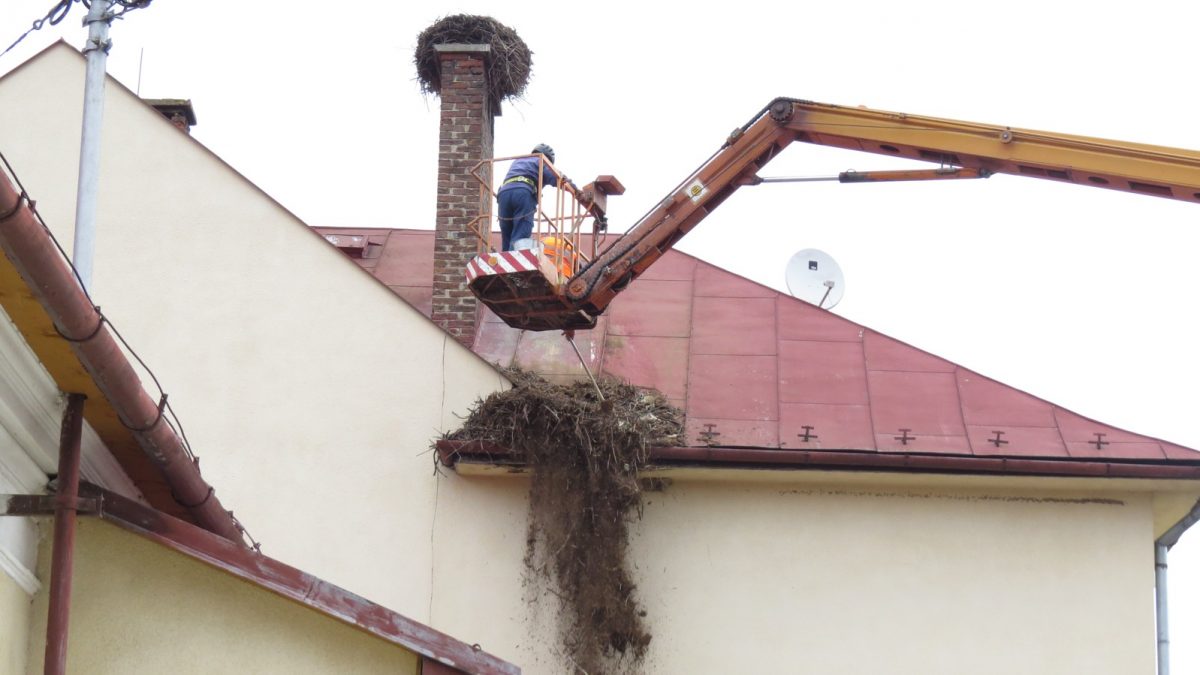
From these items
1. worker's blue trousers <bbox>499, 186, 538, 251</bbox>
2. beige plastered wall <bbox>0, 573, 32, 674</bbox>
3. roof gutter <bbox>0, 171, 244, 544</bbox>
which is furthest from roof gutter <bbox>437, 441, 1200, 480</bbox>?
beige plastered wall <bbox>0, 573, 32, 674</bbox>

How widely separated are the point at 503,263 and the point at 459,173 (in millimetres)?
3280

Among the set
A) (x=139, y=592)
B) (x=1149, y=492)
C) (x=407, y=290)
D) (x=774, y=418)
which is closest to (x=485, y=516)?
(x=774, y=418)

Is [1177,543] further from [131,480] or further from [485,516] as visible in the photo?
[131,480]

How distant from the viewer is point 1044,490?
14.3 m

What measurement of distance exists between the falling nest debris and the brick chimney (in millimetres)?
1750

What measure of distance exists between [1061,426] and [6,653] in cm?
922

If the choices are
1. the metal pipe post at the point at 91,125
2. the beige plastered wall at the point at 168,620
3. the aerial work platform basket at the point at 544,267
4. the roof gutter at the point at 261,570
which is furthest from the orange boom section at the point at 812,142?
the beige plastered wall at the point at 168,620

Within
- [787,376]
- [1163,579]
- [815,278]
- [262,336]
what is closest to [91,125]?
[262,336]

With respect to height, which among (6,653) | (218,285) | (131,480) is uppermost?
(218,285)

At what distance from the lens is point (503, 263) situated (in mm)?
14266

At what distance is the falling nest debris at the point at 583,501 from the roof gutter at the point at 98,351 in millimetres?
5121

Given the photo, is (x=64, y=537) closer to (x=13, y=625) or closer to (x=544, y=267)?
(x=13, y=625)

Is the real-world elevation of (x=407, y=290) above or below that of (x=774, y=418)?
above

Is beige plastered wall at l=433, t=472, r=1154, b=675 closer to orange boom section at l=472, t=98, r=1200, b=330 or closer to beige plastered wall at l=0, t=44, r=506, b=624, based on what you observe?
beige plastered wall at l=0, t=44, r=506, b=624
